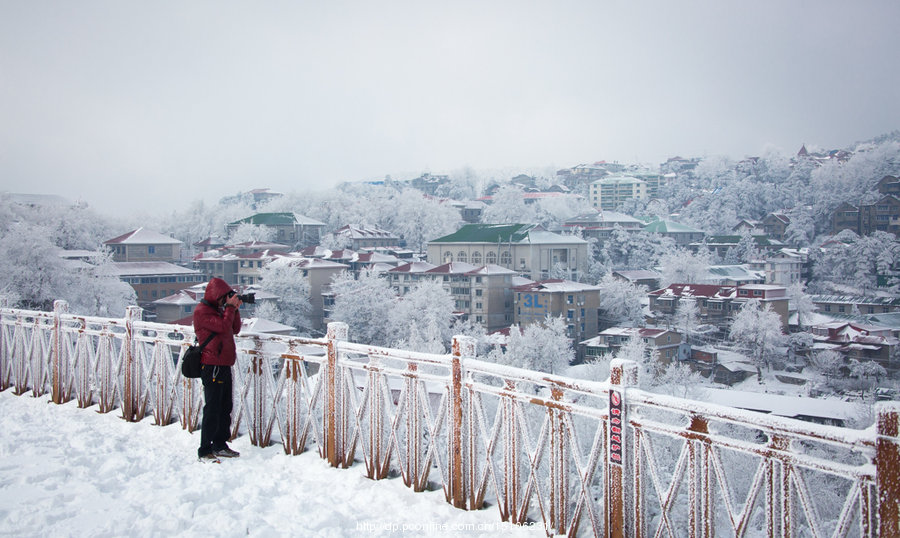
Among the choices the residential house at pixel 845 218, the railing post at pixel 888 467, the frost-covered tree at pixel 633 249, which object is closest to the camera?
the railing post at pixel 888 467

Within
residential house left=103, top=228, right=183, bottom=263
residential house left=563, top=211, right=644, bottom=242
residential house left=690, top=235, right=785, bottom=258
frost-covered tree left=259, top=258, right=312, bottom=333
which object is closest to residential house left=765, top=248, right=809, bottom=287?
residential house left=690, top=235, right=785, bottom=258

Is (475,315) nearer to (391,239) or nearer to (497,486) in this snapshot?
(391,239)

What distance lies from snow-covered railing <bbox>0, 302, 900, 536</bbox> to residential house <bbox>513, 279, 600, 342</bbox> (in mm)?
24133

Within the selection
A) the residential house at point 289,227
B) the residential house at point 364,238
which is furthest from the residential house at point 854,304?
the residential house at point 289,227

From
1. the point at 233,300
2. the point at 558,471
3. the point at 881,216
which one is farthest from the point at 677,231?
the point at 558,471

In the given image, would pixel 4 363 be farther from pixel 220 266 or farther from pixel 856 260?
pixel 220 266

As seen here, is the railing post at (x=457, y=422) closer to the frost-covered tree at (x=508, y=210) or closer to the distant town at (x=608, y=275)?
the distant town at (x=608, y=275)

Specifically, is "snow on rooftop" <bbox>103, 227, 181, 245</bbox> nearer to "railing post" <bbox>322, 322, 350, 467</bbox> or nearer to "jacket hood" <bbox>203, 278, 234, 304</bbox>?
"jacket hood" <bbox>203, 278, 234, 304</bbox>

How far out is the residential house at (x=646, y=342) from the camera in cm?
2394

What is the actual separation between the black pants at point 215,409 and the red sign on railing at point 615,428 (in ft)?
7.47

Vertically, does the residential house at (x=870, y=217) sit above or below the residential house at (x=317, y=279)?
above

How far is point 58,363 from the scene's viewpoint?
4.80 m

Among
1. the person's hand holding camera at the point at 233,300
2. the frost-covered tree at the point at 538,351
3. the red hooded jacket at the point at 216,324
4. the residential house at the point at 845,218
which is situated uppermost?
the residential house at the point at 845,218

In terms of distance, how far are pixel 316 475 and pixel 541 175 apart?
234ft
